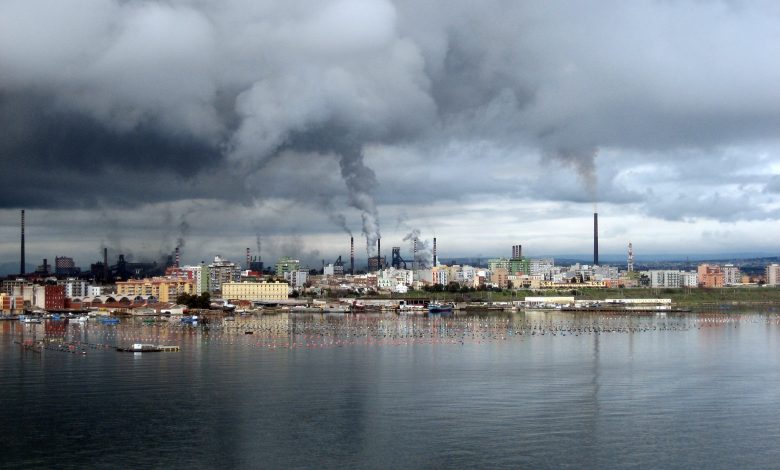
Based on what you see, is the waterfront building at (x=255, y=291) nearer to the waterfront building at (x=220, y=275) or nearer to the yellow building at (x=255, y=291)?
the yellow building at (x=255, y=291)

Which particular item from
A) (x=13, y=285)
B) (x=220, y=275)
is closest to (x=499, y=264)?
(x=220, y=275)

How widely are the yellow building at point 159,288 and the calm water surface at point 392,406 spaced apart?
5408 centimetres

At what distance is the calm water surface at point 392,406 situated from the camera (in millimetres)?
17094

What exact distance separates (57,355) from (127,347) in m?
3.97

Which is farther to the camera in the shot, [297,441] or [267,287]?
[267,287]

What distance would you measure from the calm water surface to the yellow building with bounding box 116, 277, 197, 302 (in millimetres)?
54083

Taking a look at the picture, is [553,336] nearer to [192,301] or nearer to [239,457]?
[239,457]

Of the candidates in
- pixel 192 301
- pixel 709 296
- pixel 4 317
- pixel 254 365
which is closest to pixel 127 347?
pixel 254 365

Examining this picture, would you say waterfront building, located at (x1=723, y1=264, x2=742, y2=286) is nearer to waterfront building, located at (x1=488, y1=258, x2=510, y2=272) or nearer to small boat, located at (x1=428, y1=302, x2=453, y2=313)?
waterfront building, located at (x1=488, y1=258, x2=510, y2=272)

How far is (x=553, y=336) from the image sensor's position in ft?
153

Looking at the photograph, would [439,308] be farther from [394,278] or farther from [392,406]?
[392,406]

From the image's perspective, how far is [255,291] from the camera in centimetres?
Answer: 9819

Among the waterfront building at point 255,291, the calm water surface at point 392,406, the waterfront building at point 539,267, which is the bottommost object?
the calm water surface at point 392,406

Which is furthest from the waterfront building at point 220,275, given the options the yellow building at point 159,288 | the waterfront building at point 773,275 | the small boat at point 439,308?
the waterfront building at point 773,275
